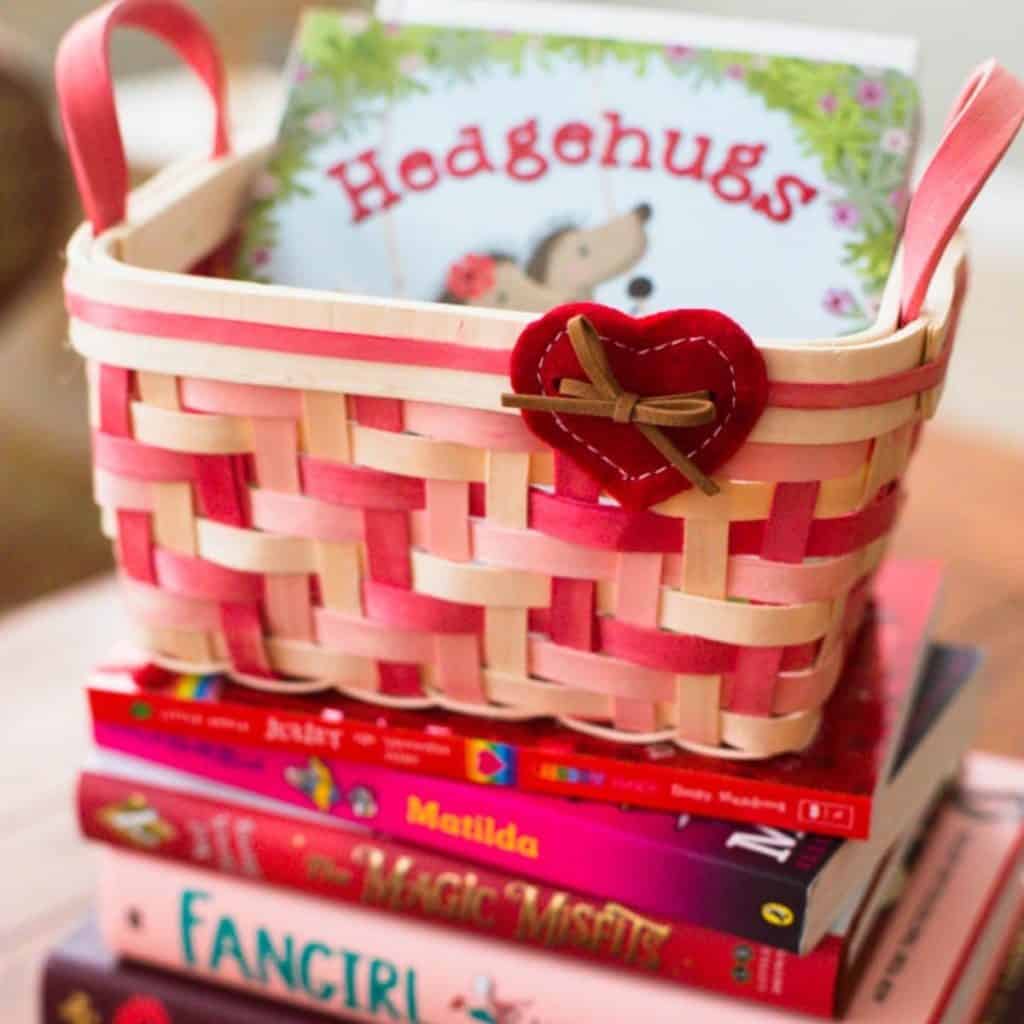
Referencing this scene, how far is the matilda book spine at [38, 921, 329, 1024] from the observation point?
22.7 inches

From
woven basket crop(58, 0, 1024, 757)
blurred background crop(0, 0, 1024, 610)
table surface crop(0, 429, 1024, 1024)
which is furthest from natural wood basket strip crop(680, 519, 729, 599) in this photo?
blurred background crop(0, 0, 1024, 610)

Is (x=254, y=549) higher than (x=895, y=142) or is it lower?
lower

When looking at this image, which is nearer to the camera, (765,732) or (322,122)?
(765,732)

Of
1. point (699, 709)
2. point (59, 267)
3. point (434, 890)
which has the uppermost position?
point (699, 709)

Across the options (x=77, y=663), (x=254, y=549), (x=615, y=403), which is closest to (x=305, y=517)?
(x=254, y=549)

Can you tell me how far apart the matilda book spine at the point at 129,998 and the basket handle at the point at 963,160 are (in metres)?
0.37

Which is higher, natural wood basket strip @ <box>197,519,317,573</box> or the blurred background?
natural wood basket strip @ <box>197,519,317,573</box>

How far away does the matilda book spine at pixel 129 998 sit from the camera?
0.58 m

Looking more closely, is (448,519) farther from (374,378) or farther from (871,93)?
(871,93)

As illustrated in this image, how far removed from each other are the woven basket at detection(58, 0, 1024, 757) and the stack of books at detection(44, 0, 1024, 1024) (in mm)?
28

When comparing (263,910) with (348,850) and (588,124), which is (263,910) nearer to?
(348,850)

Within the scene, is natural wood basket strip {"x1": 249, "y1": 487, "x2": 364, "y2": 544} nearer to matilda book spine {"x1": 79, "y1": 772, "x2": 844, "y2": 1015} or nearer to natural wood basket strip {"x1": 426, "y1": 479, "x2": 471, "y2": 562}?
natural wood basket strip {"x1": 426, "y1": 479, "x2": 471, "y2": 562}

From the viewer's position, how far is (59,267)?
4.70ft

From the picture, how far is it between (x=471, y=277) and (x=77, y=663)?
1.32 ft
